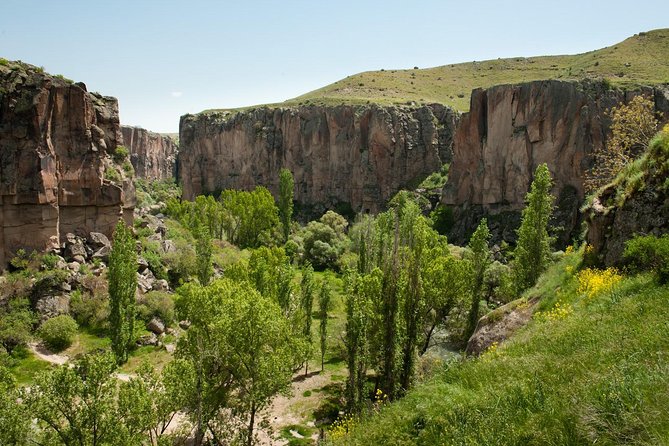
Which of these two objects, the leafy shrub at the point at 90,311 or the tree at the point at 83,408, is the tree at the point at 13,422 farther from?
the leafy shrub at the point at 90,311

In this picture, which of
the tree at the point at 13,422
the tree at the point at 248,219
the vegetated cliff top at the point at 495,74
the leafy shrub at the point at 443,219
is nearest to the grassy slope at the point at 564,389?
the tree at the point at 13,422

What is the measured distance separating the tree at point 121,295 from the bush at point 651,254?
26.3 m

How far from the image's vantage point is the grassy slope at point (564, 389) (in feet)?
21.7

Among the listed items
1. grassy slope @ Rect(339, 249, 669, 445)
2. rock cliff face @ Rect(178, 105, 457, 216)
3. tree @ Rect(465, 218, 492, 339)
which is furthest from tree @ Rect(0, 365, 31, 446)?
rock cliff face @ Rect(178, 105, 457, 216)

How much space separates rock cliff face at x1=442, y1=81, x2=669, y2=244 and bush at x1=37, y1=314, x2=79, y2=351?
155 ft

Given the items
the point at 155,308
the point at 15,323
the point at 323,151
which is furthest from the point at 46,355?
the point at 323,151

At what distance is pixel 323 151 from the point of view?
91625 millimetres

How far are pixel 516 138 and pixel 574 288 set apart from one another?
50.5 m

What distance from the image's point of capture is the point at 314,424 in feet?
81.3

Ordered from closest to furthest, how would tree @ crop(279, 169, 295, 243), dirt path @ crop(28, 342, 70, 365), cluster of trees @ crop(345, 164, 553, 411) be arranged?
cluster of trees @ crop(345, 164, 553, 411)
dirt path @ crop(28, 342, 70, 365)
tree @ crop(279, 169, 295, 243)

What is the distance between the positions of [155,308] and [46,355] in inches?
290

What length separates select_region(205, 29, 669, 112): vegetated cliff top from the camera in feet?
233

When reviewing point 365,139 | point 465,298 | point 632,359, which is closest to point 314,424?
point 465,298

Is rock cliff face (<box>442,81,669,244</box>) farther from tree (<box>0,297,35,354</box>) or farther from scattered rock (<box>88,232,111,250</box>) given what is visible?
tree (<box>0,297,35,354</box>)
